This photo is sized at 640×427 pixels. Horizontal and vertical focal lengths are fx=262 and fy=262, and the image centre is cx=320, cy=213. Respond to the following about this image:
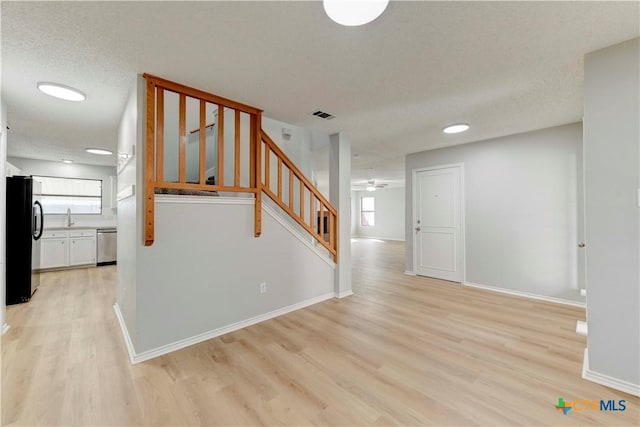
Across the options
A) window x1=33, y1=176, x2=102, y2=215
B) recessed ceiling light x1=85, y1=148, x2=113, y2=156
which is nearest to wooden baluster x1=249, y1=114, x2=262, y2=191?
recessed ceiling light x1=85, y1=148, x2=113, y2=156

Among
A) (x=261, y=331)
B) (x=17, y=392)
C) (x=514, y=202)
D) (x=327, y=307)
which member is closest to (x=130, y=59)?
(x=17, y=392)

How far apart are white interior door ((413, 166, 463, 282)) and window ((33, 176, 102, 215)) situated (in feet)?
24.6

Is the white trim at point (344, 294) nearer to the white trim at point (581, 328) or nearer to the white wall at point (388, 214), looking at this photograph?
the white trim at point (581, 328)

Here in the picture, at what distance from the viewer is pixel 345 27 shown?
166 centimetres

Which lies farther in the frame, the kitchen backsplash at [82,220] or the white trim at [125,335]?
the kitchen backsplash at [82,220]

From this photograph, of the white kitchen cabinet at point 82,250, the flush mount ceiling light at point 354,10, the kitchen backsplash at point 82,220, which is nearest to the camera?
the flush mount ceiling light at point 354,10

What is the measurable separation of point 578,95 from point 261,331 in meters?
4.01

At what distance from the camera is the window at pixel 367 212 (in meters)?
13.3

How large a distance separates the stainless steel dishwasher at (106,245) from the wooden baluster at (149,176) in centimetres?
509

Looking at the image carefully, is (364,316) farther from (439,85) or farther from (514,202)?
(514,202)

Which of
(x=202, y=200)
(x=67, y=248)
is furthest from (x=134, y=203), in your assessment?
(x=67, y=248)

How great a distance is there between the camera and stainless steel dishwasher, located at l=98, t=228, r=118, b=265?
594cm

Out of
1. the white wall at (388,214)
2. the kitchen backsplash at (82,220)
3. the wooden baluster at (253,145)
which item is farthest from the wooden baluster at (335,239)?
the white wall at (388,214)

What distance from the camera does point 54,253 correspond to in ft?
17.5
